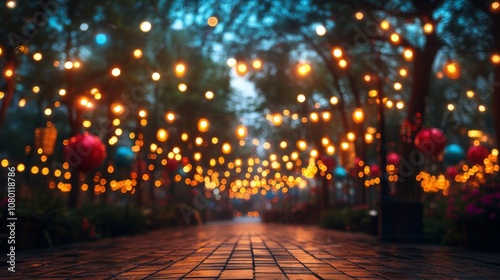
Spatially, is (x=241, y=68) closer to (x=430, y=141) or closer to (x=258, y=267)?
(x=430, y=141)

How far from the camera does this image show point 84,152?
13.2 m

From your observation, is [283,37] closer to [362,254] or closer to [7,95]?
[7,95]

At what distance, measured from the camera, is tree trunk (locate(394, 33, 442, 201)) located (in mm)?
16766

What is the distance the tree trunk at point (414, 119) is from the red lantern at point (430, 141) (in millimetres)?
1092

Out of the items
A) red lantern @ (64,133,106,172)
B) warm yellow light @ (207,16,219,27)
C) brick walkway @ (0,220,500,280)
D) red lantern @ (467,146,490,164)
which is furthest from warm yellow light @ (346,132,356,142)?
brick walkway @ (0,220,500,280)

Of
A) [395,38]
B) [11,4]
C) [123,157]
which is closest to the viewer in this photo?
[11,4]

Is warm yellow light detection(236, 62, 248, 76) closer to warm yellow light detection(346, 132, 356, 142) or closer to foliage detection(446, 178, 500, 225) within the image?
warm yellow light detection(346, 132, 356, 142)

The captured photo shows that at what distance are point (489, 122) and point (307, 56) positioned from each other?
15745mm

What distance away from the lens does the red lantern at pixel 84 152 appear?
13234 millimetres

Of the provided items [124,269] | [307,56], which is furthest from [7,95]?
[307,56]

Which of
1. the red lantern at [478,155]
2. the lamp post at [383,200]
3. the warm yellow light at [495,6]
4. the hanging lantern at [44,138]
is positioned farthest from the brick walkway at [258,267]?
the red lantern at [478,155]

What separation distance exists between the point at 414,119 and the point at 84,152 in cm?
979

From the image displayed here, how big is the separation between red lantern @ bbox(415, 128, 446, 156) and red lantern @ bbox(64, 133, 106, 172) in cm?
880

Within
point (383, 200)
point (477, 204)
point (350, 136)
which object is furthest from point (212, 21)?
point (350, 136)
